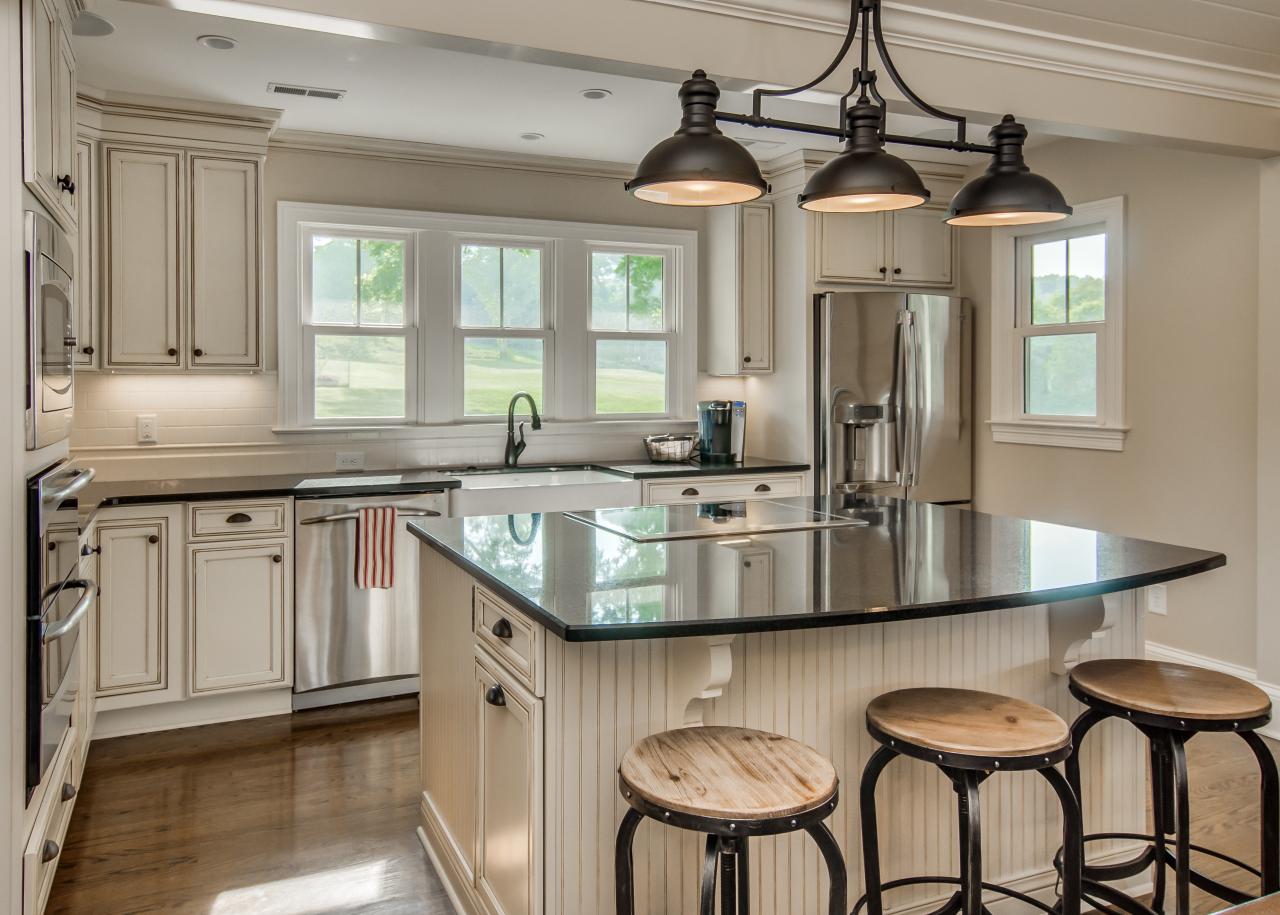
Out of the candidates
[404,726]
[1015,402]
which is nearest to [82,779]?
[404,726]

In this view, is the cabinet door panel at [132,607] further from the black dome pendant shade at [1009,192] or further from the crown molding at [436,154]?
the black dome pendant shade at [1009,192]

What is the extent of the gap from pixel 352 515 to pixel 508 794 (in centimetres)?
220

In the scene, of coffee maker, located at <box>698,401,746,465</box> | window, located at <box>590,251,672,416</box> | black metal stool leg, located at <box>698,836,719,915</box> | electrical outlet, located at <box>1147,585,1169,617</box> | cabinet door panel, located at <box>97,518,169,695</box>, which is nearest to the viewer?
black metal stool leg, located at <box>698,836,719,915</box>

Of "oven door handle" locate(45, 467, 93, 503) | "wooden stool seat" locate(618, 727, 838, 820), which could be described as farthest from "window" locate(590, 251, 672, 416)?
"wooden stool seat" locate(618, 727, 838, 820)

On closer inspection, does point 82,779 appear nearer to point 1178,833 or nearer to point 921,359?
point 1178,833

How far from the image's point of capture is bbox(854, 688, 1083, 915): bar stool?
5.66 feet

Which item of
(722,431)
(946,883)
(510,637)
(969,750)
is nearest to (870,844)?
(946,883)

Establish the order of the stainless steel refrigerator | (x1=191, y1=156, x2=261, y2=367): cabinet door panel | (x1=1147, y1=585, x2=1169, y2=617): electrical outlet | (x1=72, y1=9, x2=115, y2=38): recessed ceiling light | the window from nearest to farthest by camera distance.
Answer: (x1=72, y1=9, x2=115, y2=38): recessed ceiling light < (x1=191, y1=156, x2=261, y2=367): cabinet door panel < (x1=1147, y1=585, x2=1169, y2=617): electrical outlet < the stainless steel refrigerator < the window

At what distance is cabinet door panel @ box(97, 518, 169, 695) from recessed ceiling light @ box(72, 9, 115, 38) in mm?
1732

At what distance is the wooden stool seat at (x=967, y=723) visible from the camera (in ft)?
5.69

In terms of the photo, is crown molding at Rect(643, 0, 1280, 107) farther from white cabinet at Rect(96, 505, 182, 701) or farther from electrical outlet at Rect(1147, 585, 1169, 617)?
white cabinet at Rect(96, 505, 182, 701)

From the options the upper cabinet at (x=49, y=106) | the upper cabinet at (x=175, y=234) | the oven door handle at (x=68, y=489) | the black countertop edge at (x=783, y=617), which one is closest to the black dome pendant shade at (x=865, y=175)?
the black countertop edge at (x=783, y=617)

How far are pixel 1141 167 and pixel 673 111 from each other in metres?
2.15

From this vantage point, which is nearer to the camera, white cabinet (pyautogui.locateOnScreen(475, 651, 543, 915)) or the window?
white cabinet (pyautogui.locateOnScreen(475, 651, 543, 915))
